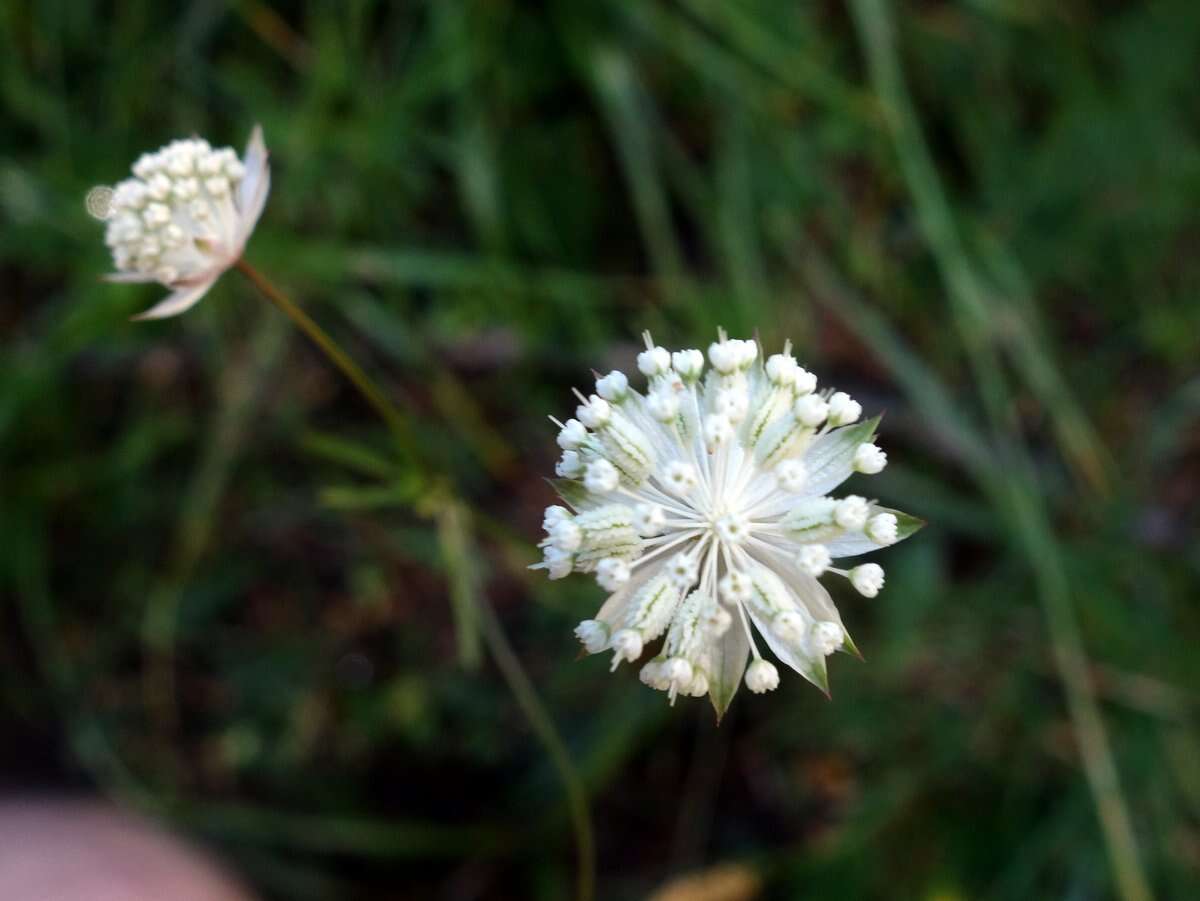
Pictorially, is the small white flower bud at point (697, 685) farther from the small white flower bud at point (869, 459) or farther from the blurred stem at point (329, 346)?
the blurred stem at point (329, 346)

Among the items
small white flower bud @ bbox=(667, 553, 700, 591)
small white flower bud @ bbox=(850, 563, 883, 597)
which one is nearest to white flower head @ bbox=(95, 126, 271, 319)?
small white flower bud @ bbox=(667, 553, 700, 591)

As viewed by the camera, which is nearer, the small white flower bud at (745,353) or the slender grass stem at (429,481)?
the small white flower bud at (745,353)

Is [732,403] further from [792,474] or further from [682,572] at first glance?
[682,572]

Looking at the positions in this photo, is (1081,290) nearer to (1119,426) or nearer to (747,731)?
(1119,426)

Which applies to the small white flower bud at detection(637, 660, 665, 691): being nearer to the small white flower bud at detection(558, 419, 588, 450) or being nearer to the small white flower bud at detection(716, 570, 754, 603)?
the small white flower bud at detection(716, 570, 754, 603)

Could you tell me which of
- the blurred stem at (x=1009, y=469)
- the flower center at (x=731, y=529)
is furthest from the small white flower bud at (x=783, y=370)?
the blurred stem at (x=1009, y=469)

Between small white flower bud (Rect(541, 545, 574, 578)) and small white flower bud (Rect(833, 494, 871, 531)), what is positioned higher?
small white flower bud (Rect(833, 494, 871, 531))

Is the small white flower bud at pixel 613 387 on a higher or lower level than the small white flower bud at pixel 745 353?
lower
